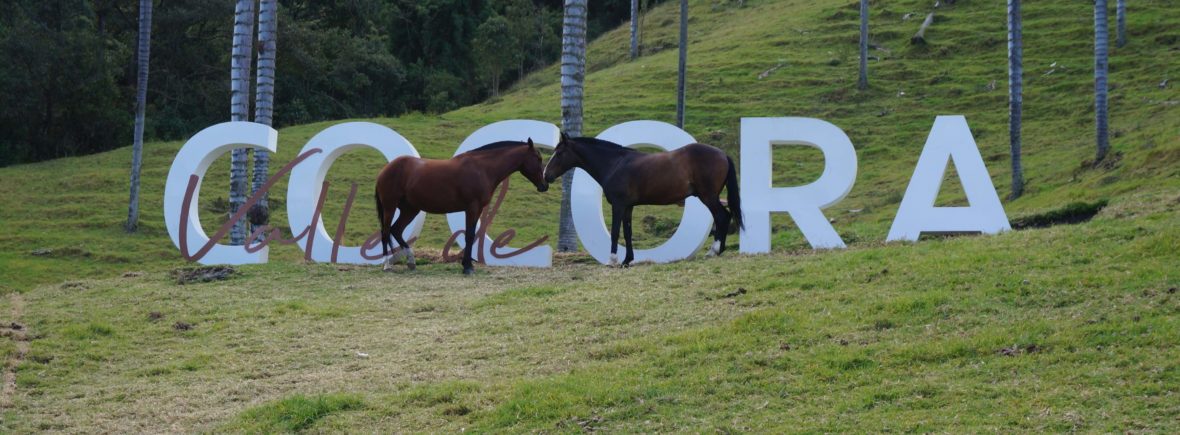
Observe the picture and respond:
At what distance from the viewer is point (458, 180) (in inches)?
779

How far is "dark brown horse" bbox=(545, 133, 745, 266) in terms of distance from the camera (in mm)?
19172

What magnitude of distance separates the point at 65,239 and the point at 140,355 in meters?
16.8

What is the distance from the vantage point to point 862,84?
44.9 m

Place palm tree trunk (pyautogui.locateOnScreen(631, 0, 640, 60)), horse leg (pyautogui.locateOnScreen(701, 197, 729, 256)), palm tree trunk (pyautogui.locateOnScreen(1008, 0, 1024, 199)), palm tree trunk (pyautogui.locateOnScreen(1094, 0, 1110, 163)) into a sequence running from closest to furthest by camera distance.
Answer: horse leg (pyautogui.locateOnScreen(701, 197, 729, 256))
palm tree trunk (pyautogui.locateOnScreen(1008, 0, 1024, 199))
palm tree trunk (pyautogui.locateOnScreen(1094, 0, 1110, 163))
palm tree trunk (pyautogui.locateOnScreen(631, 0, 640, 60))

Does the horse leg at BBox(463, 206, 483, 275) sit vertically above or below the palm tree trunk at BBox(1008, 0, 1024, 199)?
below

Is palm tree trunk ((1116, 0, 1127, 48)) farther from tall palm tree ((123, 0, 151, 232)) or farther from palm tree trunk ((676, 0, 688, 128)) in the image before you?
tall palm tree ((123, 0, 151, 232))

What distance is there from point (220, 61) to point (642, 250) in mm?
35996

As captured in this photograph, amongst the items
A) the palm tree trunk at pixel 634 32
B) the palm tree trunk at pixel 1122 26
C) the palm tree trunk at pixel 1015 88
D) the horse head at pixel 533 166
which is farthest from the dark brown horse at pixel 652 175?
the palm tree trunk at pixel 634 32

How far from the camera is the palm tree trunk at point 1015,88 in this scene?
1168 inches

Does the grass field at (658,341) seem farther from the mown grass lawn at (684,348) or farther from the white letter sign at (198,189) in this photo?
the white letter sign at (198,189)

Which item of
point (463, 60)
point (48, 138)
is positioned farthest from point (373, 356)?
point (463, 60)

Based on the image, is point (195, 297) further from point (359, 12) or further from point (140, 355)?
point (359, 12)

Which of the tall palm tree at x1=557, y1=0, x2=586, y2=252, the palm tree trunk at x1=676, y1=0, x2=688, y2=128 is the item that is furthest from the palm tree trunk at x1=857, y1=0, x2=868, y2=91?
the tall palm tree at x1=557, y1=0, x2=586, y2=252

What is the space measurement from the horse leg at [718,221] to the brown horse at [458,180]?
2610 mm
